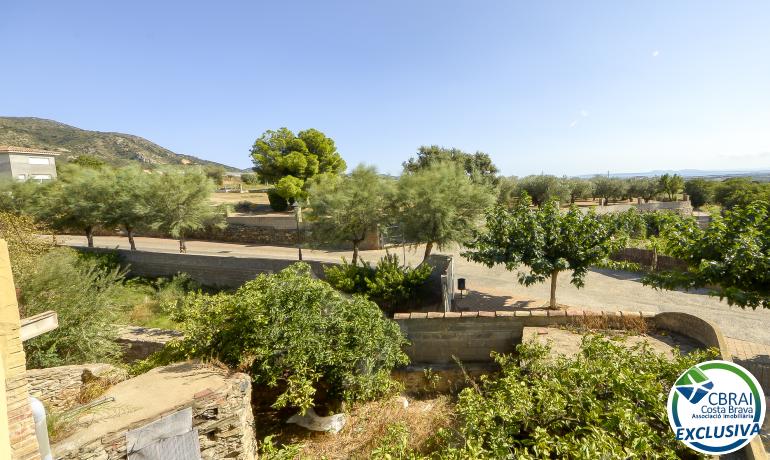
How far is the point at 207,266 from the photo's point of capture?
51.7 feet

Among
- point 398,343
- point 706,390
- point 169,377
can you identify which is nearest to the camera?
point 706,390

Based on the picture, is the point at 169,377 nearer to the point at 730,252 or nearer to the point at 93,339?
the point at 93,339

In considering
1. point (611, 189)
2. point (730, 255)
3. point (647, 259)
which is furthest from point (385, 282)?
point (611, 189)

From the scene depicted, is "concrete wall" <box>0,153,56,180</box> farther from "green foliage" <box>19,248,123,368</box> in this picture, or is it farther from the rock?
the rock

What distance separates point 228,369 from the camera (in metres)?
6.07

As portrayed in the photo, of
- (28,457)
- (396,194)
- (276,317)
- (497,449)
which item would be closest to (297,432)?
(276,317)

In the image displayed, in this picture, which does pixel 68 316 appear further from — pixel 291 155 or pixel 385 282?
pixel 291 155

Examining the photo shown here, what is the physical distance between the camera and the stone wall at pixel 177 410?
14.6ft

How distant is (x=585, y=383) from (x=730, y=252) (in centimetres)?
527

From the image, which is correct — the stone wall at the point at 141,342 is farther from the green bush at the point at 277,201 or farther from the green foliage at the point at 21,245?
the green bush at the point at 277,201

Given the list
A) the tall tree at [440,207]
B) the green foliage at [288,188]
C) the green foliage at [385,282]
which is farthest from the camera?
the green foliage at [288,188]

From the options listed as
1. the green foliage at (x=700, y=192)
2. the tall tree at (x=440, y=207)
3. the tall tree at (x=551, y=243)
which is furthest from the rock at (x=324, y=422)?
the green foliage at (x=700, y=192)

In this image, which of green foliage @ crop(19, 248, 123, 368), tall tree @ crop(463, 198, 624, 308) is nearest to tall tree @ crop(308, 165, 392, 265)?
tall tree @ crop(463, 198, 624, 308)

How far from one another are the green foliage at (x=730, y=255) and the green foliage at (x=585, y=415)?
11.7 ft
